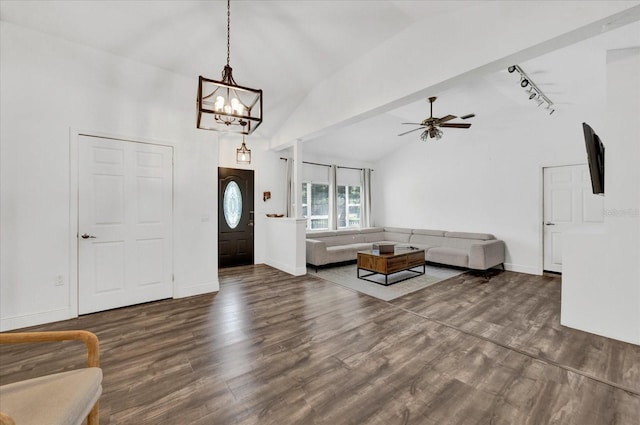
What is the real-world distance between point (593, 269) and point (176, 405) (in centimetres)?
404

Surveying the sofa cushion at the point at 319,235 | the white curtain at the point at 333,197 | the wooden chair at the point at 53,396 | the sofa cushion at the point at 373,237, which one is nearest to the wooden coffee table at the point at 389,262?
the sofa cushion at the point at 319,235

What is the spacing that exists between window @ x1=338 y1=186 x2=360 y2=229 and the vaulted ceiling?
12.1ft

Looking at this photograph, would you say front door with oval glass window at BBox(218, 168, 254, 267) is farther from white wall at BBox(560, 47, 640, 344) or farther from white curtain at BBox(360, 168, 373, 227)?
white wall at BBox(560, 47, 640, 344)

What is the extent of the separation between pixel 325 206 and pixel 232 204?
271cm

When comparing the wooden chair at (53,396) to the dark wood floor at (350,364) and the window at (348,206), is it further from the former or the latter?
the window at (348,206)

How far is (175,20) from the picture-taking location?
3.03 metres

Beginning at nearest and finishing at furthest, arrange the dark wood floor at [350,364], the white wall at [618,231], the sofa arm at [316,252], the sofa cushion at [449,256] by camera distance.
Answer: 1. the dark wood floor at [350,364]
2. the white wall at [618,231]
3. the sofa cushion at [449,256]
4. the sofa arm at [316,252]

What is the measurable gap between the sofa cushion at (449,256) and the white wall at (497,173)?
105 centimetres

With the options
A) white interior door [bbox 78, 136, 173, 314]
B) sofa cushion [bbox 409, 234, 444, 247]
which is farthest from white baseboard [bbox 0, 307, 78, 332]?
sofa cushion [bbox 409, 234, 444, 247]

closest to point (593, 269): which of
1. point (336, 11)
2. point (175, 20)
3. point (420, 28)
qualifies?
point (420, 28)

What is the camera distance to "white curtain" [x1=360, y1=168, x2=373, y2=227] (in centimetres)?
819

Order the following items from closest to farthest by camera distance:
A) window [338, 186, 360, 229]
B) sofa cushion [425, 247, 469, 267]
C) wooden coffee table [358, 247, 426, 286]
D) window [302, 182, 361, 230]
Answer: wooden coffee table [358, 247, 426, 286] < sofa cushion [425, 247, 469, 267] < window [302, 182, 361, 230] < window [338, 186, 360, 229]

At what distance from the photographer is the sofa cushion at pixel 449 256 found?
211 inches

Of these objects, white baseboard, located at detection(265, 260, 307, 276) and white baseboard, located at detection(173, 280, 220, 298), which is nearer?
white baseboard, located at detection(173, 280, 220, 298)
